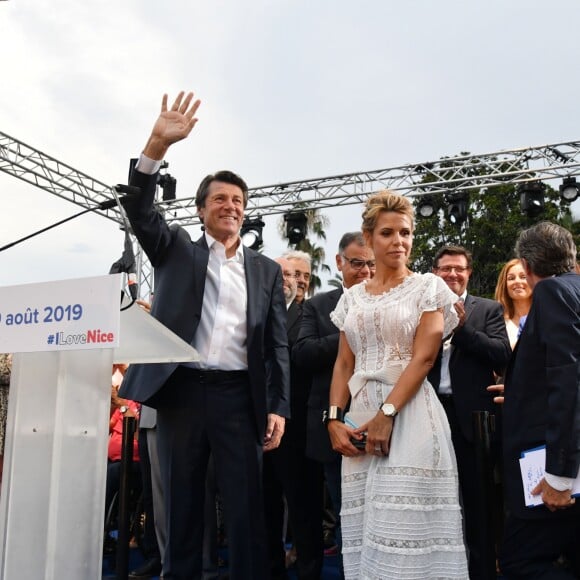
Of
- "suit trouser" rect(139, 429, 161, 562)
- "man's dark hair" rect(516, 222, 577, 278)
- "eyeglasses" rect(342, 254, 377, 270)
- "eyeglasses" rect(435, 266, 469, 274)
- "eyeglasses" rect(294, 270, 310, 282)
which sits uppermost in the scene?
"eyeglasses" rect(294, 270, 310, 282)

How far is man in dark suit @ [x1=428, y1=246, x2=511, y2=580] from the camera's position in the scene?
3609mm

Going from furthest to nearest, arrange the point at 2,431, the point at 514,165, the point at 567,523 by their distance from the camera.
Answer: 1. the point at 514,165
2. the point at 2,431
3. the point at 567,523

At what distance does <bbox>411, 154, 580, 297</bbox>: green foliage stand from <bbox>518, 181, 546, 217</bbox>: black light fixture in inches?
540

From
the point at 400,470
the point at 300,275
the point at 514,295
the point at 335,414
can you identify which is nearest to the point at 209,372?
the point at 335,414

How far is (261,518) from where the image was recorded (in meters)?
2.92

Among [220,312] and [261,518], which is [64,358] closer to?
[220,312]

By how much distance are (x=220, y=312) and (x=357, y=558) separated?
1162mm

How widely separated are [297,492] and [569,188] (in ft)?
29.0

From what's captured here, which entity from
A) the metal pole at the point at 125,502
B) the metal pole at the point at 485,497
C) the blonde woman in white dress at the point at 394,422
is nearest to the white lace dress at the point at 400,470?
the blonde woman in white dress at the point at 394,422

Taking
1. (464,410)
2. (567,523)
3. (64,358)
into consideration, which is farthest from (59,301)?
(464,410)

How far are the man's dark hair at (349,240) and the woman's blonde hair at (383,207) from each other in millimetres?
801

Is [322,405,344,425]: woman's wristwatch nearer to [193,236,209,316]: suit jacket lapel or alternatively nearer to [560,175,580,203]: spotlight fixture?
[193,236,209,316]: suit jacket lapel

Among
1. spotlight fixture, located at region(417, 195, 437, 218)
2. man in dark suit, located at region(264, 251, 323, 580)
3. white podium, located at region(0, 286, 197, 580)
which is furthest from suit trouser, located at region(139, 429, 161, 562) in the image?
spotlight fixture, located at region(417, 195, 437, 218)

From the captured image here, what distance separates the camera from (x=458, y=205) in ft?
40.0
